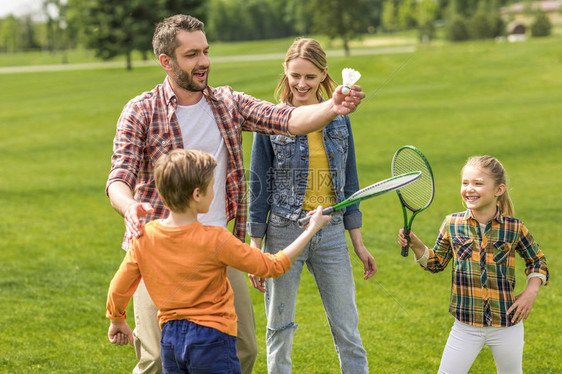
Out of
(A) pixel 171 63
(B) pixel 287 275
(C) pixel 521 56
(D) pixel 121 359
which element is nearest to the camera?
(A) pixel 171 63

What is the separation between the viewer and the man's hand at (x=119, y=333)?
3.56 m

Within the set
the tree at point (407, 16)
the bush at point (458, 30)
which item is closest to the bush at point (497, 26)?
the bush at point (458, 30)

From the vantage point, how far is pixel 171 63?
388cm

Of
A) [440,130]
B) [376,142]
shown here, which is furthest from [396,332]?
[440,130]

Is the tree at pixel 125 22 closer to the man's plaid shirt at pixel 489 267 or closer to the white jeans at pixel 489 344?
the man's plaid shirt at pixel 489 267

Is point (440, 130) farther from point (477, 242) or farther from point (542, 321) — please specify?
point (477, 242)

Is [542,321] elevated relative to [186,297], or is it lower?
lower

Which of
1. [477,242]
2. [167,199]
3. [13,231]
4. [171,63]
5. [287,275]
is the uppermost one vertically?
[171,63]

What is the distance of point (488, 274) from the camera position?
13.2ft

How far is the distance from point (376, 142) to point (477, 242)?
15.8m

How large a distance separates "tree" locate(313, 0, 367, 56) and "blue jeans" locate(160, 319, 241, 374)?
50068 mm

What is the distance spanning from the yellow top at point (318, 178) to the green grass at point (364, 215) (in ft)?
6.76

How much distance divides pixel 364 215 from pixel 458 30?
47.5 metres

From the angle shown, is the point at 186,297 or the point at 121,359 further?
the point at 121,359
